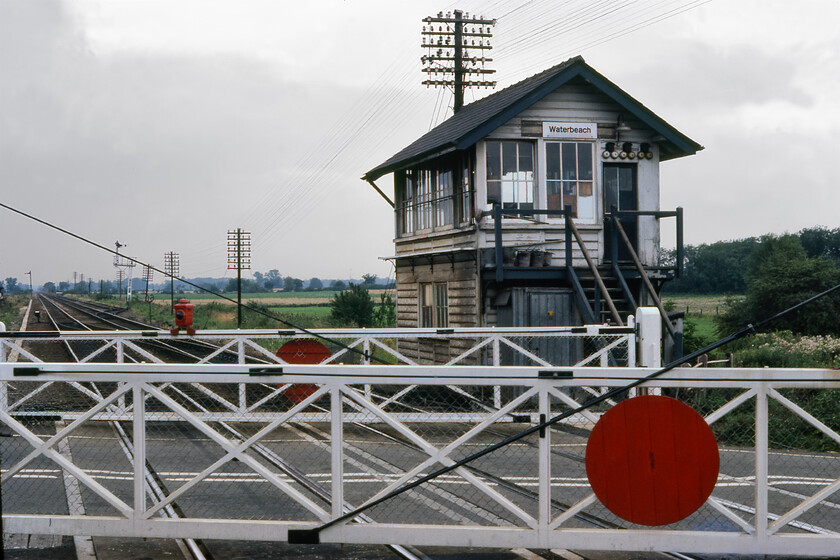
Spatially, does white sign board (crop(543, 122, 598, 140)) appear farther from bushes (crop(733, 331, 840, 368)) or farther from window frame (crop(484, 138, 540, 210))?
bushes (crop(733, 331, 840, 368))

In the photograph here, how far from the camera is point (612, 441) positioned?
561 cm

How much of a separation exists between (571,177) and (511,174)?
133 cm

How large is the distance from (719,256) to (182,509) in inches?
3620

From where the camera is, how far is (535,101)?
1761cm

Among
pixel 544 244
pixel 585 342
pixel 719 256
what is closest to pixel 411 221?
pixel 544 244

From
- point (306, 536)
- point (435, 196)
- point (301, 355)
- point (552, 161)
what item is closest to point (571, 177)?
point (552, 161)

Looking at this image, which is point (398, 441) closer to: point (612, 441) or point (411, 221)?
point (612, 441)

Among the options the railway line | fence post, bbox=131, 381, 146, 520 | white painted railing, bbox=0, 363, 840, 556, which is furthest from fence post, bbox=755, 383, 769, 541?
A: fence post, bbox=131, 381, 146, 520

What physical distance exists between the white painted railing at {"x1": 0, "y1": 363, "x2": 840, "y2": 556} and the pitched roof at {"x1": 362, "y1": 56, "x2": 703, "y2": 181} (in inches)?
244

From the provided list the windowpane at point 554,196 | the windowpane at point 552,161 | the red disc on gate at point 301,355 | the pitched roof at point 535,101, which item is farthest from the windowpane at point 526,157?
the red disc on gate at point 301,355

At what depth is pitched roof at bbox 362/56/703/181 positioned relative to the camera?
17328mm

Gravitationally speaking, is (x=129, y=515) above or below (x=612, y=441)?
below

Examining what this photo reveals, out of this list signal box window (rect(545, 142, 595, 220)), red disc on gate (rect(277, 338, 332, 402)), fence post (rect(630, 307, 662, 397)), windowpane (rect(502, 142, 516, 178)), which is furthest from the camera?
signal box window (rect(545, 142, 595, 220))

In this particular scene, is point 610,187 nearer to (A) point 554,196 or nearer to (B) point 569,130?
(A) point 554,196
